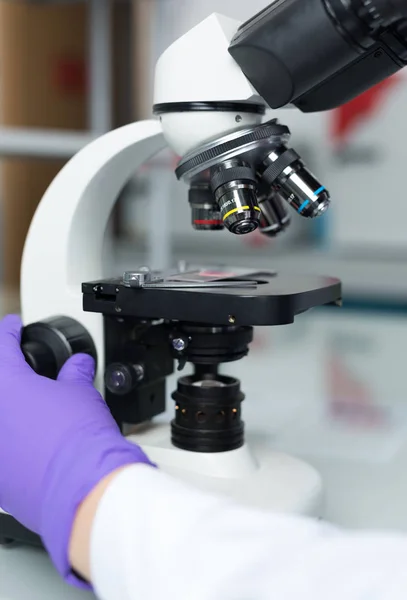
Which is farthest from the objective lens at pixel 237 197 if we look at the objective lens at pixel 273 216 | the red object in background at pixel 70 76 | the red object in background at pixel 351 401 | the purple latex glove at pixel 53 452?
the red object in background at pixel 70 76

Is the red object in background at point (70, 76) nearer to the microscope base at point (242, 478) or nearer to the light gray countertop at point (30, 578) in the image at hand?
the microscope base at point (242, 478)

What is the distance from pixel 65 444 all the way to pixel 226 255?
7.64 ft

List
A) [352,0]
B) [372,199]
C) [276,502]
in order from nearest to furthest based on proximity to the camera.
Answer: [352,0], [276,502], [372,199]

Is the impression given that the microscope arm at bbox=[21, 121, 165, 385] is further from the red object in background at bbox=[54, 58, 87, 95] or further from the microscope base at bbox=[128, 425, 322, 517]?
the red object in background at bbox=[54, 58, 87, 95]

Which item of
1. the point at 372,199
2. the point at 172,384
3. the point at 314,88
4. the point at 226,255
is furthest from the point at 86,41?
the point at 314,88

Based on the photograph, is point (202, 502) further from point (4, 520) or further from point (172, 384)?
point (172, 384)

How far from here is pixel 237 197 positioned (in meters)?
0.77

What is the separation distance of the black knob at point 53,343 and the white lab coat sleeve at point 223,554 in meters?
0.30

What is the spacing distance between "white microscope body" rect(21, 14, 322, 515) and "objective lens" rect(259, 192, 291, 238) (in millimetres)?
115

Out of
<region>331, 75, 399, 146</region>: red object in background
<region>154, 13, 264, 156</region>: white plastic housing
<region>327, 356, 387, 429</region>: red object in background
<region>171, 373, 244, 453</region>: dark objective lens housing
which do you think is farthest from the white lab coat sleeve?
<region>331, 75, 399, 146</region>: red object in background

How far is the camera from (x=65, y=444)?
0.62m

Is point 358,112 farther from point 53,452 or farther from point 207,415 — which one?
point 53,452

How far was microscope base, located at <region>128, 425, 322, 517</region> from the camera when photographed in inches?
31.8

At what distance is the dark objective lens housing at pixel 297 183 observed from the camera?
2.57 ft
